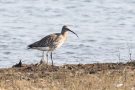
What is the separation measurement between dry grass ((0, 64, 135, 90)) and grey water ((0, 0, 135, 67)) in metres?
3.56

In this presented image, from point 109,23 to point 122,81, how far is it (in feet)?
43.0

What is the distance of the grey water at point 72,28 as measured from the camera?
767 inches

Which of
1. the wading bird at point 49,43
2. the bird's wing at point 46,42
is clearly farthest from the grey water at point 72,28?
the bird's wing at point 46,42

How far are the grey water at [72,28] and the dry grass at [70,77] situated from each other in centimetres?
356

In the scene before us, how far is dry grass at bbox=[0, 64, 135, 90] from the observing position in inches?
475

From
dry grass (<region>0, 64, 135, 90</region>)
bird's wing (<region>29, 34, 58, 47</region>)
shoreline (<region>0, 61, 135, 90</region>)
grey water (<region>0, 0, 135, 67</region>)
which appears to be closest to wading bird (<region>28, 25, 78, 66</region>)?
bird's wing (<region>29, 34, 58, 47</region>)

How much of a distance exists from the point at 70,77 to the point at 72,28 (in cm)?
1115

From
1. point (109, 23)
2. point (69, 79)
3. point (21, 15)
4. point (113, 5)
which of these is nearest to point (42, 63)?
point (69, 79)

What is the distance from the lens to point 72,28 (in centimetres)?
2395

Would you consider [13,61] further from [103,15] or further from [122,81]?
[103,15]

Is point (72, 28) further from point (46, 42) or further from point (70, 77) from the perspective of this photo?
point (70, 77)

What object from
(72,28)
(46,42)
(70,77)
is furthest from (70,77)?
(72,28)

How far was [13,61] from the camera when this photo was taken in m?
18.6

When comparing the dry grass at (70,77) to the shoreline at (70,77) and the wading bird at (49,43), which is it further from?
the wading bird at (49,43)
